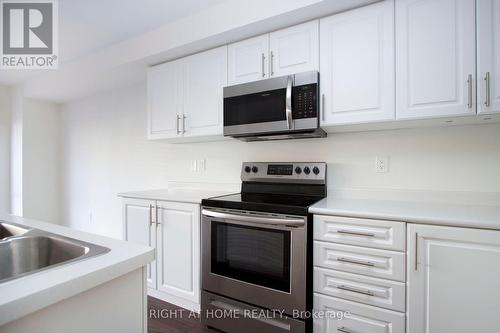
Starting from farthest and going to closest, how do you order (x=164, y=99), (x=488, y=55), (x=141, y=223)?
(x=164, y=99)
(x=141, y=223)
(x=488, y=55)

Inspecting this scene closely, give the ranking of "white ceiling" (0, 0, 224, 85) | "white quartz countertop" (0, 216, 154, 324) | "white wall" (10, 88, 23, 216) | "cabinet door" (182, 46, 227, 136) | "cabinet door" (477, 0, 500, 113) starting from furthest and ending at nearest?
"white wall" (10, 88, 23, 216), "cabinet door" (182, 46, 227, 136), "white ceiling" (0, 0, 224, 85), "cabinet door" (477, 0, 500, 113), "white quartz countertop" (0, 216, 154, 324)

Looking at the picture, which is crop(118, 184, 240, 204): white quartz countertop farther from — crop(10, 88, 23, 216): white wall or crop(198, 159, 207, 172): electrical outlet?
crop(10, 88, 23, 216): white wall

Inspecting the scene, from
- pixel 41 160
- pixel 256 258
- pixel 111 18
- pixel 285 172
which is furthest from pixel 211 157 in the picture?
pixel 41 160

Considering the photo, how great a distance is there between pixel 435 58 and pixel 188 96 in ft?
6.08

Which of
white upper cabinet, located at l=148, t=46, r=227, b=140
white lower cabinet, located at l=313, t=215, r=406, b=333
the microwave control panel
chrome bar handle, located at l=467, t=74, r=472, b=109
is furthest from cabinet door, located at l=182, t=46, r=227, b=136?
chrome bar handle, located at l=467, t=74, r=472, b=109

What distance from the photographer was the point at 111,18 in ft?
6.91

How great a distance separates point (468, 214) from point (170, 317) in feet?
7.03

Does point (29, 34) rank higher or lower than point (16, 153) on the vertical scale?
higher

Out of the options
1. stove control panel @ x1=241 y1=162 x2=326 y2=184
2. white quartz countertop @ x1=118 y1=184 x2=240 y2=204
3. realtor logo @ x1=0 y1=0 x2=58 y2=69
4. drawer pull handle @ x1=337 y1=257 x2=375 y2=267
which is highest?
realtor logo @ x1=0 y1=0 x2=58 y2=69

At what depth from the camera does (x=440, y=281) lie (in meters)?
1.26

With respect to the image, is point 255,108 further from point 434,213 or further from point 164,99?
point 434,213

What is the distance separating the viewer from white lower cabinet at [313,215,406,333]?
1345mm

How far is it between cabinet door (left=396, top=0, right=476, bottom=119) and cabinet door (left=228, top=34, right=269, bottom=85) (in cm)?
89

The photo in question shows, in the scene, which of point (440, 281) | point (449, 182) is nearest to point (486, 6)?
point (449, 182)
